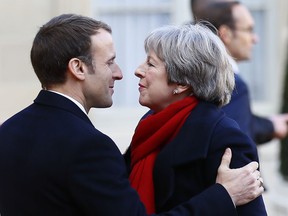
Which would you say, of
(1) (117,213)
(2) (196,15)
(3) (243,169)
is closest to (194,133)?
(3) (243,169)

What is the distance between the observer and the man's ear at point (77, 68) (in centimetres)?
372

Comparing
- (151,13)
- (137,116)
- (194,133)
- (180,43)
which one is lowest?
(137,116)

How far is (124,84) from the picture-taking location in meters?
10.3

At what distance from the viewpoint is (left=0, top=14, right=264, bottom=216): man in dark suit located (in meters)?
3.60

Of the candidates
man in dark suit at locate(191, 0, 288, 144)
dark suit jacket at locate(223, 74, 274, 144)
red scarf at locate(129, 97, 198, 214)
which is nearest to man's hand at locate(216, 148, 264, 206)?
red scarf at locate(129, 97, 198, 214)

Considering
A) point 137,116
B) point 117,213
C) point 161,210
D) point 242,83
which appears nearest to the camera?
point 117,213

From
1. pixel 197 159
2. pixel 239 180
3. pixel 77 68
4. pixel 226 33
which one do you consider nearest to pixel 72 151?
pixel 77 68

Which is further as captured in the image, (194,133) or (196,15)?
(196,15)

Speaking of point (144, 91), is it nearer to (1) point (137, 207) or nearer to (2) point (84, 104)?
(2) point (84, 104)

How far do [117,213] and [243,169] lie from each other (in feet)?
1.71

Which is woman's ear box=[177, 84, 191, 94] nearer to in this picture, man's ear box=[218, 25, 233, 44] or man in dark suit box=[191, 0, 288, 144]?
man in dark suit box=[191, 0, 288, 144]

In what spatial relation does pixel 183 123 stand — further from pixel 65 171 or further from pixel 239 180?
pixel 65 171

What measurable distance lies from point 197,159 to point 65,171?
1.67 feet

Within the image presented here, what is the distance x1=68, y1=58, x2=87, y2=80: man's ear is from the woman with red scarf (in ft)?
1.05
